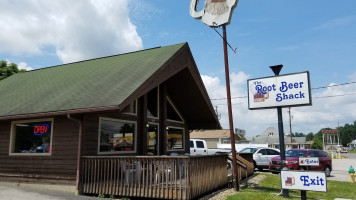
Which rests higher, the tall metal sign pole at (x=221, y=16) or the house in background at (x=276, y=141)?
the tall metal sign pole at (x=221, y=16)

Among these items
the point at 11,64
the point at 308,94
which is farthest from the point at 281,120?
the point at 11,64

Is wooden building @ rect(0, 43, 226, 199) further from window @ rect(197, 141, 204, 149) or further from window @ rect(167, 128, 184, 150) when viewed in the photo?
window @ rect(197, 141, 204, 149)

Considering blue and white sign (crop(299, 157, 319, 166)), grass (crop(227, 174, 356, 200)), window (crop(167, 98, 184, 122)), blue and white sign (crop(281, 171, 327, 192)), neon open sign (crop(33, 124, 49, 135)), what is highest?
window (crop(167, 98, 184, 122))

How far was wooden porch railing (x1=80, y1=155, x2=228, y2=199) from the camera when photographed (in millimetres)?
8406

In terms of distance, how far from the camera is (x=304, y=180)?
8.21 m

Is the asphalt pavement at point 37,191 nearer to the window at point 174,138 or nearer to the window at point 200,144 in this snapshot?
the window at point 174,138

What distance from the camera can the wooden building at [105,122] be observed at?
29.7 ft

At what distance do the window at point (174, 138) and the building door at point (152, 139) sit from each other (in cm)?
140

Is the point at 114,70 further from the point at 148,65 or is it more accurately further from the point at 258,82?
the point at 258,82

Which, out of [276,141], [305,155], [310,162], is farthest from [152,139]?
[276,141]

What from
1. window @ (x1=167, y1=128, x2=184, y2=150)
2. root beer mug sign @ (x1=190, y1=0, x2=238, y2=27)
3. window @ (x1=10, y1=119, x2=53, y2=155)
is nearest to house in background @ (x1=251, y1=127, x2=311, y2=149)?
window @ (x1=167, y1=128, x2=184, y2=150)

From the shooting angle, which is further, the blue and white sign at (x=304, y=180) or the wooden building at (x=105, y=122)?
the wooden building at (x=105, y=122)

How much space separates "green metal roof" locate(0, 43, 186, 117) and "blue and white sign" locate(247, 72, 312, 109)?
3.68 meters

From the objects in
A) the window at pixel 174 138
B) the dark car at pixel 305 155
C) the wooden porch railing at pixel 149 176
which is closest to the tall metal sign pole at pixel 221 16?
the wooden porch railing at pixel 149 176
